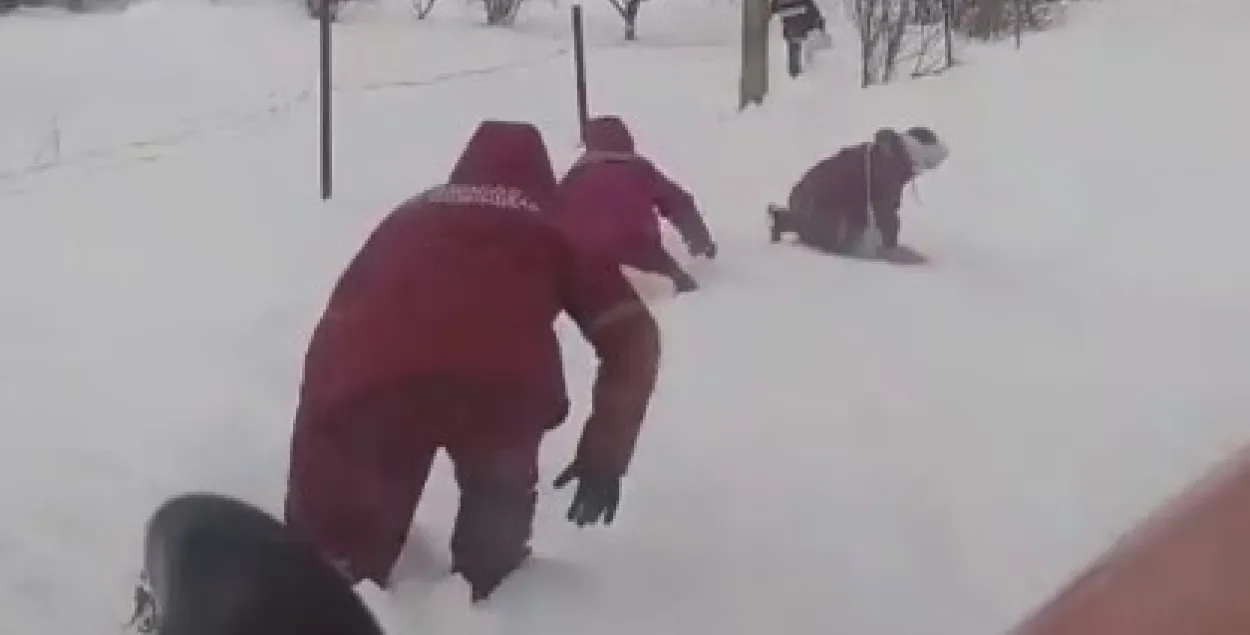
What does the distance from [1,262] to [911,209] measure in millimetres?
2526

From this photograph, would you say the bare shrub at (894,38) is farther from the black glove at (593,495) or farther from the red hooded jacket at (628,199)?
the black glove at (593,495)

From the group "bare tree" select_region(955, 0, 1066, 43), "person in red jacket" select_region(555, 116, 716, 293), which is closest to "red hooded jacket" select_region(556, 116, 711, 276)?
"person in red jacket" select_region(555, 116, 716, 293)

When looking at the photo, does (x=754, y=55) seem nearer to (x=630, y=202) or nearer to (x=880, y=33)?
(x=880, y=33)

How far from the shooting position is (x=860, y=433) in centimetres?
299

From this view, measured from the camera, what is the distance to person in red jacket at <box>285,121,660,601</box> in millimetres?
2170

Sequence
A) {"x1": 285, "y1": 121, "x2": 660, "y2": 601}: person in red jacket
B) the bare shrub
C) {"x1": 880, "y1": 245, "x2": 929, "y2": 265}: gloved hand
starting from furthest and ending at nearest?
the bare shrub
{"x1": 880, "y1": 245, "x2": 929, "y2": 265}: gloved hand
{"x1": 285, "y1": 121, "x2": 660, "y2": 601}: person in red jacket

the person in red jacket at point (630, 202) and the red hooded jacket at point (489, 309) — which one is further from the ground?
the red hooded jacket at point (489, 309)

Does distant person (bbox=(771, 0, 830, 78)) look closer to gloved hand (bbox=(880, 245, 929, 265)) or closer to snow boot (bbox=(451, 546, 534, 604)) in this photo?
gloved hand (bbox=(880, 245, 929, 265))

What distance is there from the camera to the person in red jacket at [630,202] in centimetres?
402

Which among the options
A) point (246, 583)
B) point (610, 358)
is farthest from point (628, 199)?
point (246, 583)

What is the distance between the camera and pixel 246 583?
138 centimetres

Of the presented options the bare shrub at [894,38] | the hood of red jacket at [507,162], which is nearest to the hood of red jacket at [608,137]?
the hood of red jacket at [507,162]

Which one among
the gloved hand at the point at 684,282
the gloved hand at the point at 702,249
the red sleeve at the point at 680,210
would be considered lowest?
the gloved hand at the point at 702,249

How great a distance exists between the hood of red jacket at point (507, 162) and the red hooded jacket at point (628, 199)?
132 centimetres
